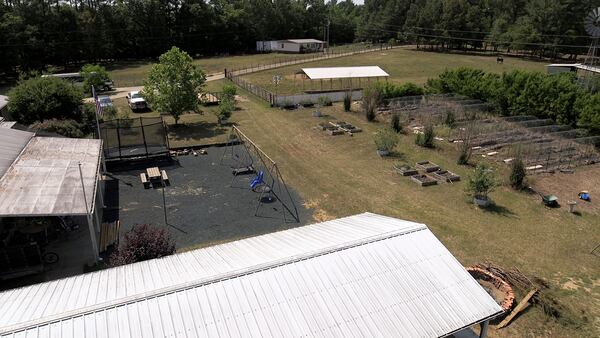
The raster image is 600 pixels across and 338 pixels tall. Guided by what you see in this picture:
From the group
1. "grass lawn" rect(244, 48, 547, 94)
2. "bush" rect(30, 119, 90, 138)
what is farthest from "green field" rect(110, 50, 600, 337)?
"grass lawn" rect(244, 48, 547, 94)

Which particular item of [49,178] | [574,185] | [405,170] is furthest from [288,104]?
[49,178]

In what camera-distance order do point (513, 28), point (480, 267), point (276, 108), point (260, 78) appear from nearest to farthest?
point (480, 267) < point (276, 108) < point (260, 78) < point (513, 28)

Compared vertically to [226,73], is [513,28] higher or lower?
higher

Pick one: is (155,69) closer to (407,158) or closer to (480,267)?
(407,158)

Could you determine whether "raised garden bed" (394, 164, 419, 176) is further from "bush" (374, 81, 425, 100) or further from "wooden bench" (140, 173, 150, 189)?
"bush" (374, 81, 425, 100)

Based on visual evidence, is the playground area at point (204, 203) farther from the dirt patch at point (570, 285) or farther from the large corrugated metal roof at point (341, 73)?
the large corrugated metal roof at point (341, 73)

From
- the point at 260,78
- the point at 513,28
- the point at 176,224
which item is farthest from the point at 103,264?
the point at 513,28
